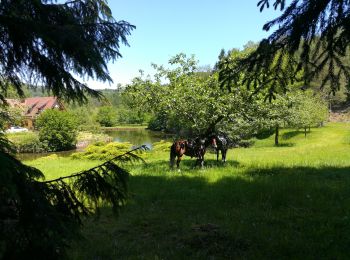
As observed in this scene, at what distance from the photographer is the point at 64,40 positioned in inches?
149

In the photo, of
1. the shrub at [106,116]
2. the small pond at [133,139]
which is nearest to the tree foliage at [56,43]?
the small pond at [133,139]

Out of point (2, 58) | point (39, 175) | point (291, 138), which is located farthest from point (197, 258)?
point (291, 138)

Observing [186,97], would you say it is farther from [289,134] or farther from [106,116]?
[106,116]

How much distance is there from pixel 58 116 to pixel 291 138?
37.1 m

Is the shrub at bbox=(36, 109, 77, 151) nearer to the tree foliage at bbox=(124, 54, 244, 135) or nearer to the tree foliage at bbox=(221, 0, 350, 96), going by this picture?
the tree foliage at bbox=(124, 54, 244, 135)

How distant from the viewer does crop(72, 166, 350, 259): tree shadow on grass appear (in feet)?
20.7

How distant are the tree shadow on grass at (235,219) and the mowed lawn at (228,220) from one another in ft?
0.05

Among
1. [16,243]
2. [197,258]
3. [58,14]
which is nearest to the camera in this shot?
[16,243]

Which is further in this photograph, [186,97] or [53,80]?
[186,97]

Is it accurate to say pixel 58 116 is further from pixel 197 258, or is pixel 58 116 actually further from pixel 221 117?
pixel 197 258

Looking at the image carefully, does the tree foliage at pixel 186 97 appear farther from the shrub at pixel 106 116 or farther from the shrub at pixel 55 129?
the shrub at pixel 106 116

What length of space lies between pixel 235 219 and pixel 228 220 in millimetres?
198

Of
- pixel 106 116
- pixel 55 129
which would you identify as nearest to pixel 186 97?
pixel 55 129

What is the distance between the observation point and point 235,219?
8047mm
